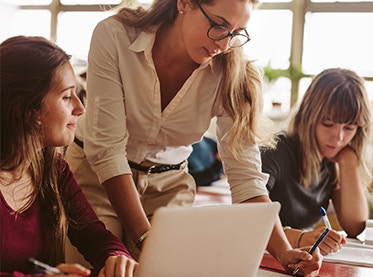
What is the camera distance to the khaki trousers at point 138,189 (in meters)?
1.87

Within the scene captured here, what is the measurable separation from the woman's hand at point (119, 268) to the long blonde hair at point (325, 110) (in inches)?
46.4

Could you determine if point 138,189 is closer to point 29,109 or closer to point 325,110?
point 29,109

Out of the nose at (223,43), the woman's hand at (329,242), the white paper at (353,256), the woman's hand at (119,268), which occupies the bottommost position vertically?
the white paper at (353,256)

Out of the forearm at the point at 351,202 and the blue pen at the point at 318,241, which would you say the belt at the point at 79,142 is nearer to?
the blue pen at the point at 318,241

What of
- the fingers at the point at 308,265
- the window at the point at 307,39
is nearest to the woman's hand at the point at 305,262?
the fingers at the point at 308,265

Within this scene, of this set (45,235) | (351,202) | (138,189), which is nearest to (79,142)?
(138,189)

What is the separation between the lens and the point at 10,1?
261 inches

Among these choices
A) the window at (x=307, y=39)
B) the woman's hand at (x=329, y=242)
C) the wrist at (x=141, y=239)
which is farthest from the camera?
the window at (x=307, y=39)

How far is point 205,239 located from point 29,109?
1.76 feet

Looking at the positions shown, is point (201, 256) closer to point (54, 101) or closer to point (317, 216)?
point (54, 101)

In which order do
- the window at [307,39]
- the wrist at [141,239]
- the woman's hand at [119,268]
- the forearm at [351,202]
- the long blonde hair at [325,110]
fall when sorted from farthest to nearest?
the window at [307,39]
the forearm at [351,202]
the long blonde hair at [325,110]
the wrist at [141,239]
the woman's hand at [119,268]

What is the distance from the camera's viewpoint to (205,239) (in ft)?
3.54

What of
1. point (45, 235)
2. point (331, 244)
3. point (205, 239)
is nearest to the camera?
point (205, 239)

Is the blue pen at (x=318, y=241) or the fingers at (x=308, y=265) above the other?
the blue pen at (x=318, y=241)
